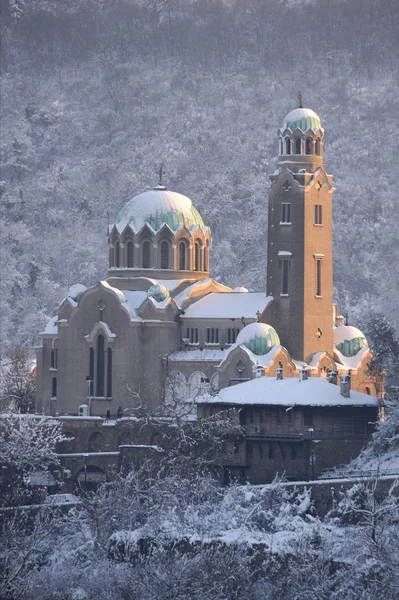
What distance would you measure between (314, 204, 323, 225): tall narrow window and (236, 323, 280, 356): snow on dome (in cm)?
788

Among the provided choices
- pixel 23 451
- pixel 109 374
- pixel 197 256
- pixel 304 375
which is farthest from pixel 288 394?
pixel 197 256

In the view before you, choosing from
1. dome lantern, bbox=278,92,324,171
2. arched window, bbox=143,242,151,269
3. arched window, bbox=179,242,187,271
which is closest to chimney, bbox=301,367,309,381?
dome lantern, bbox=278,92,324,171

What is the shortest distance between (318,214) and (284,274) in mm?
4091

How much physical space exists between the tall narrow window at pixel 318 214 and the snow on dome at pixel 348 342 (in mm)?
7102

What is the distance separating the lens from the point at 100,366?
150750mm

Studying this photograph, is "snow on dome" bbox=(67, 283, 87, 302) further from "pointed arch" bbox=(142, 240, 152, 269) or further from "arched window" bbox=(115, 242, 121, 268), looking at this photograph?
"pointed arch" bbox=(142, 240, 152, 269)

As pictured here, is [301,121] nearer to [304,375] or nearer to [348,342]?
[348,342]

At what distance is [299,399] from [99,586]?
838 inches

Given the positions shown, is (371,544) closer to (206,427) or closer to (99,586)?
(99,586)

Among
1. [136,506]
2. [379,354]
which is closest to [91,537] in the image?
[136,506]

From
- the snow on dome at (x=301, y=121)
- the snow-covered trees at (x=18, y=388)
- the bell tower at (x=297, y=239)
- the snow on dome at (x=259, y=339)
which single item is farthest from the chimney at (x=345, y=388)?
the snow-covered trees at (x=18, y=388)

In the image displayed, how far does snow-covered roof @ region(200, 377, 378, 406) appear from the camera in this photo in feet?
429

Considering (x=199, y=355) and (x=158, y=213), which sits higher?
(x=158, y=213)

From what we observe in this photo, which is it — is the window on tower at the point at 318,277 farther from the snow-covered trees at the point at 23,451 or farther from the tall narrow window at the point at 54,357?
the snow-covered trees at the point at 23,451
